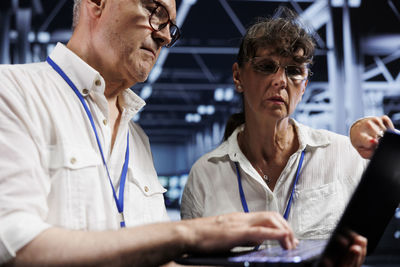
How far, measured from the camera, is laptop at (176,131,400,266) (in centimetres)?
82

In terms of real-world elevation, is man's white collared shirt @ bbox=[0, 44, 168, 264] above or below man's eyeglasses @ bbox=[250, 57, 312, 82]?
below

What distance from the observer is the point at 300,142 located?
6.31 ft

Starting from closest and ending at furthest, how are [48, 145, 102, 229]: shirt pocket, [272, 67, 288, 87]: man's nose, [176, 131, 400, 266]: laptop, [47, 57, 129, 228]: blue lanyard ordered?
1. [176, 131, 400, 266]: laptop
2. [48, 145, 102, 229]: shirt pocket
3. [47, 57, 129, 228]: blue lanyard
4. [272, 67, 288, 87]: man's nose

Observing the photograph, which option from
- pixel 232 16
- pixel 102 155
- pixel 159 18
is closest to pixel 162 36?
pixel 159 18

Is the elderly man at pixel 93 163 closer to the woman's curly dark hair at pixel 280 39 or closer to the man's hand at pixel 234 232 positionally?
the man's hand at pixel 234 232

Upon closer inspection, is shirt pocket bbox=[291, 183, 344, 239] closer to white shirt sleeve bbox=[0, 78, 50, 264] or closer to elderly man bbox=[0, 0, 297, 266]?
elderly man bbox=[0, 0, 297, 266]

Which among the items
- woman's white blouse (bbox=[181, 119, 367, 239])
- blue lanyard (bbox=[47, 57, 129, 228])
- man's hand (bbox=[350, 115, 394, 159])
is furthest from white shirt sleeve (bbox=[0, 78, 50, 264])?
man's hand (bbox=[350, 115, 394, 159])

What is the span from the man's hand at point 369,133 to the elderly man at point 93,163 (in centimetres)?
67

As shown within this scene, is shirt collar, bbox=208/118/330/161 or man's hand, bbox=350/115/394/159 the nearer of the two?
man's hand, bbox=350/115/394/159

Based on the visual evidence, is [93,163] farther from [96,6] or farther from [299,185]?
[299,185]

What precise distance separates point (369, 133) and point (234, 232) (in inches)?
31.8

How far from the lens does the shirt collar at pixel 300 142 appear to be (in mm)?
1908

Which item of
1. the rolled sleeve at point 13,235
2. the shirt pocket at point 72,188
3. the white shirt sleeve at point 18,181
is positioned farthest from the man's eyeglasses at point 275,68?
the rolled sleeve at point 13,235

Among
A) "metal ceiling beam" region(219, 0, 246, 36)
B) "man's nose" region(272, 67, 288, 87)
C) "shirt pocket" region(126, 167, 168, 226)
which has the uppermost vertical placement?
"metal ceiling beam" region(219, 0, 246, 36)
